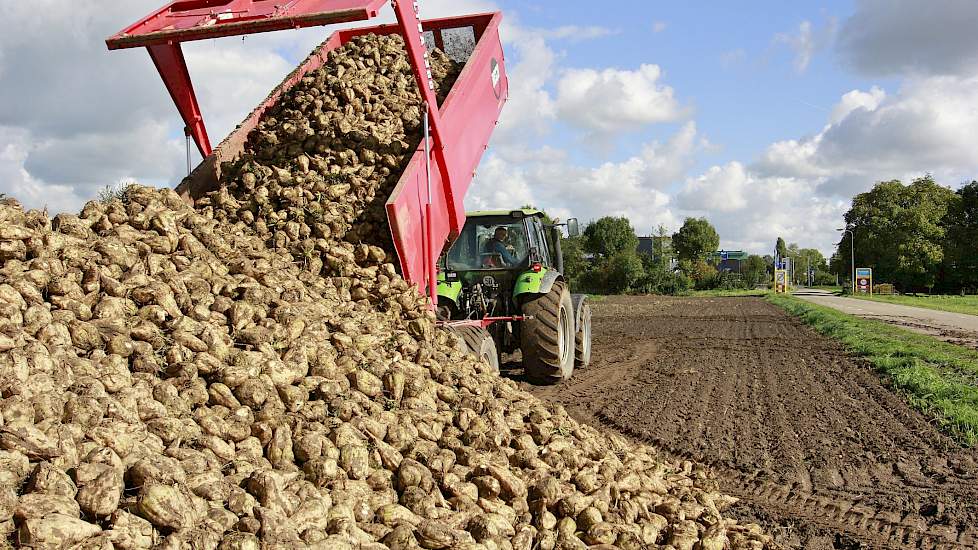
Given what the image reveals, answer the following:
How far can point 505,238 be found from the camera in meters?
8.23

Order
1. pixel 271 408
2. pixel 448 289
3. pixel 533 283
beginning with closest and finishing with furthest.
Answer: pixel 271 408
pixel 448 289
pixel 533 283

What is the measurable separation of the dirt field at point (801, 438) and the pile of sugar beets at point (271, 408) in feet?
1.54

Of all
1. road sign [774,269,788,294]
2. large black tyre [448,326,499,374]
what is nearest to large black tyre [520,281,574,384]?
large black tyre [448,326,499,374]

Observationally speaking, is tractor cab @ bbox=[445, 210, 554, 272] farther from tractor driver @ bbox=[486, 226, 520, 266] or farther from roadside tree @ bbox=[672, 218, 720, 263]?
roadside tree @ bbox=[672, 218, 720, 263]

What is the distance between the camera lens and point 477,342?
6.09 m

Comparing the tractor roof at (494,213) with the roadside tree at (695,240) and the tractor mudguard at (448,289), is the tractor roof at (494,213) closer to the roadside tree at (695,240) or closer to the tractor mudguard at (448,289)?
the tractor mudguard at (448,289)

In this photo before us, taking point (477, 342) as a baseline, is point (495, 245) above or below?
above

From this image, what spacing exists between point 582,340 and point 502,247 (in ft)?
6.39

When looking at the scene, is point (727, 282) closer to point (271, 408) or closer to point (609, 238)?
point (609, 238)

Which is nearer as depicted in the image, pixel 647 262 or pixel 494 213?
pixel 494 213

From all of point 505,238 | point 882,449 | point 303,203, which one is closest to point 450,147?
point 303,203

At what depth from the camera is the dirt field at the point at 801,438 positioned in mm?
4359

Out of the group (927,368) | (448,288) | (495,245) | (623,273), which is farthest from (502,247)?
(623,273)

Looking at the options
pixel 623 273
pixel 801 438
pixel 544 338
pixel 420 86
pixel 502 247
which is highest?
pixel 420 86
